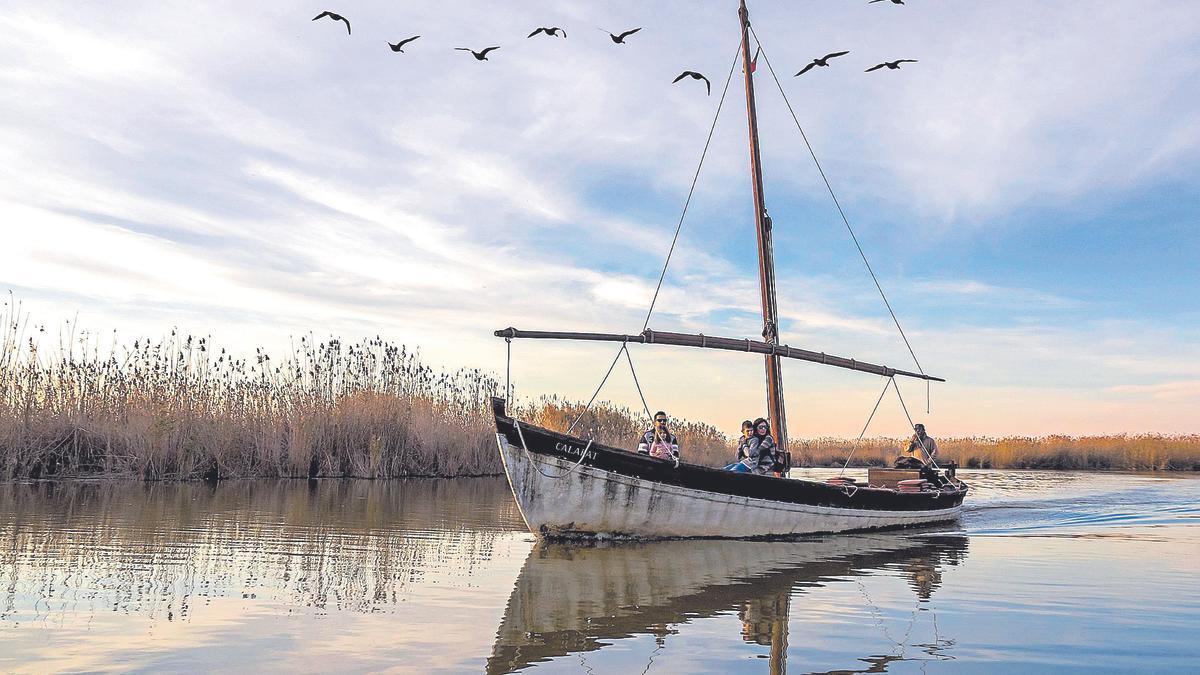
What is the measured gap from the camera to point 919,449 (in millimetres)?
18328

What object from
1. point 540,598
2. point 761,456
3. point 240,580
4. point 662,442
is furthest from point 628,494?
point 240,580

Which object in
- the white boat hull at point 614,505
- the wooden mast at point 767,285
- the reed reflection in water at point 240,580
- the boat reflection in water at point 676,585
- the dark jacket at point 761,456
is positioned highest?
the wooden mast at point 767,285

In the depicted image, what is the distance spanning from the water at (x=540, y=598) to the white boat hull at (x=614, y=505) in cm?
40

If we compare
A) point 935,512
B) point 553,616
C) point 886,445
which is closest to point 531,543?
point 553,616

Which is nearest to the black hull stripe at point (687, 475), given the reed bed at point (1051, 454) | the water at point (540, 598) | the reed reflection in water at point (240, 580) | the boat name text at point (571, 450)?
the boat name text at point (571, 450)

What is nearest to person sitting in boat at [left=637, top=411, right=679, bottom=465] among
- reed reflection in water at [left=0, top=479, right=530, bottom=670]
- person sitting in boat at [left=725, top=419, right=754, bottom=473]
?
person sitting in boat at [left=725, top=419, right=754, bottom=473]

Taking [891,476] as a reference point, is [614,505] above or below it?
below

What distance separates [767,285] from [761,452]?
12.6 ft

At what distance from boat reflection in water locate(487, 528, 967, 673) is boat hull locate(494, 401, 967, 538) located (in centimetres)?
29

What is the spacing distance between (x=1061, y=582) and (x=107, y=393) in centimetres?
1791

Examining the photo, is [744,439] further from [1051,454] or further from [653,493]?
[1051,454]

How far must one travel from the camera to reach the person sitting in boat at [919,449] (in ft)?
56.4

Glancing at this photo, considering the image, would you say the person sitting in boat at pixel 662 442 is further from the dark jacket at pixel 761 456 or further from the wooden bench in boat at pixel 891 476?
the wooden bench in boat at pixel 891 476

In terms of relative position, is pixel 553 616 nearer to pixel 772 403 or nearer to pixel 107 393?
pixel 772 403
